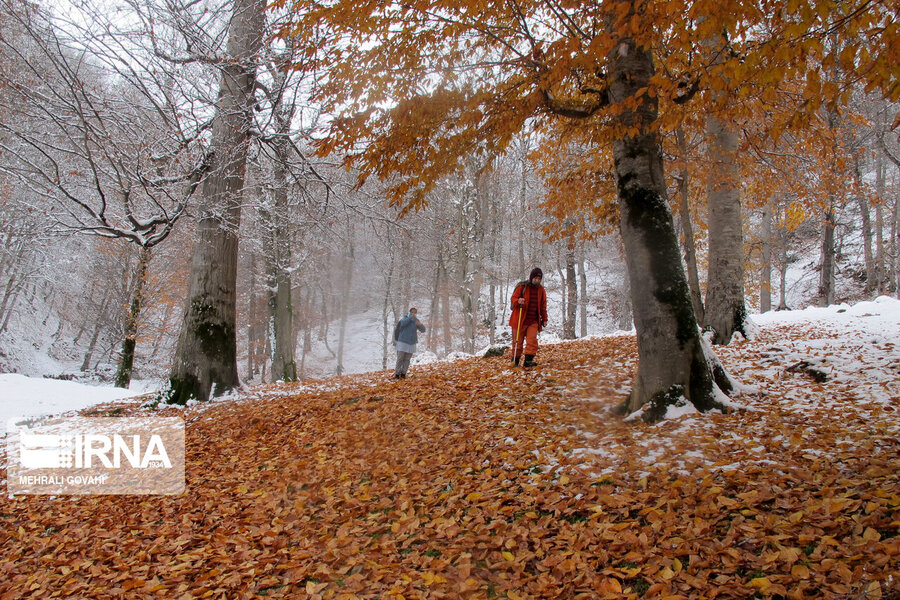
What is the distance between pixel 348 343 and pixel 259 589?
2992cm

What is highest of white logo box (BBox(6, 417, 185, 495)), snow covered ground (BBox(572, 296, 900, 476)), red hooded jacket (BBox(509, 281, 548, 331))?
red hooded jacket (BBox(509, 281, 548, 331))

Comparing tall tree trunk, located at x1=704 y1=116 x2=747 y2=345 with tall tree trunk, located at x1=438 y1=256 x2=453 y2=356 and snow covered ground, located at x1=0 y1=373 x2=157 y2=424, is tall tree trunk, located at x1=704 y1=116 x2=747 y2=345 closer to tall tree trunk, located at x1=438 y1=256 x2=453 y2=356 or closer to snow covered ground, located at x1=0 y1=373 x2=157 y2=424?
snow covered ground, located at x1=0 y1=373 x2=157 y2=424

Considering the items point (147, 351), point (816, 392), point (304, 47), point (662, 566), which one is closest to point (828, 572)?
point (662, 566)

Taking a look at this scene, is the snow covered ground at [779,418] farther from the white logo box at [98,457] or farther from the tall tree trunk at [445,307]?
the tall tree trunk at [445,307]

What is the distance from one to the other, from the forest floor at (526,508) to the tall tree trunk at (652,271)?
333mm

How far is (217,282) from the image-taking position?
295 inches

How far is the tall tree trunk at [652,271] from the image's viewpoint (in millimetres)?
4277

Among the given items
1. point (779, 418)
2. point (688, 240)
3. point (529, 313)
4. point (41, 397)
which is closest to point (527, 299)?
point (529, 313)

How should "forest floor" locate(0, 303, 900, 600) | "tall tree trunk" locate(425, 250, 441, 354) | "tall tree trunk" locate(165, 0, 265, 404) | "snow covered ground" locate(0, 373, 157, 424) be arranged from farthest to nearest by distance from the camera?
"tall tree trunk" locate(425, 250, 441, 354) → "snow covered ground" locate(0, 373, 157, 424) → "tall tree trunk" locate(165, 0, 265, 404) → "forest floor" locate(0, 303, 900, 600)

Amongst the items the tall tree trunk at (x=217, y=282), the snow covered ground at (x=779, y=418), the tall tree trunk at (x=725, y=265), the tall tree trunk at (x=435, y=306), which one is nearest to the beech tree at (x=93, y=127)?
the tall tree trunk at (x=217, y=282)

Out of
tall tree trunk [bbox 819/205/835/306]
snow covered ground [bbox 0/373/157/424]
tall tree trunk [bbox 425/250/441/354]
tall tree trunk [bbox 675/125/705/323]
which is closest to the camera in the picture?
snow covered ground [bbox 0/373/157/424]

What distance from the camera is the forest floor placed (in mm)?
2250

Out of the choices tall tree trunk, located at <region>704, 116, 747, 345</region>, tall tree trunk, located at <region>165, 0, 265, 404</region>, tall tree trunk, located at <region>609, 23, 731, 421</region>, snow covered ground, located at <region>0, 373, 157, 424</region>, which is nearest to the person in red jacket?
tall tree trunk, located at <region>609, 23, 731, 421</region>

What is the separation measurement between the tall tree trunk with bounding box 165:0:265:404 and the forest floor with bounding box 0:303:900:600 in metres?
2.16
